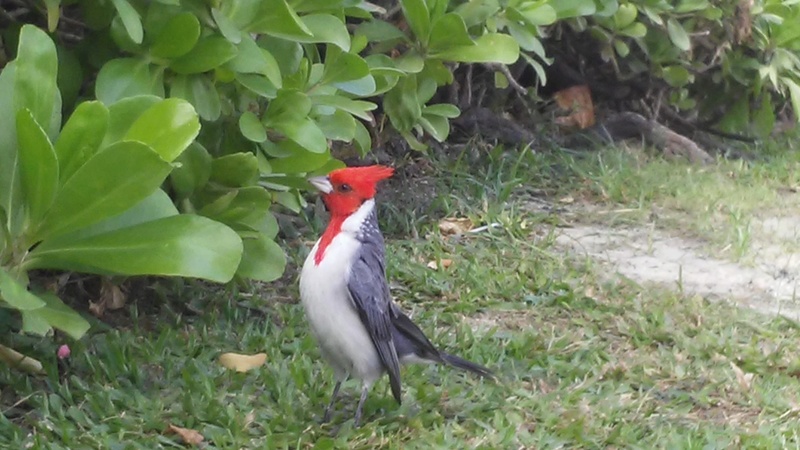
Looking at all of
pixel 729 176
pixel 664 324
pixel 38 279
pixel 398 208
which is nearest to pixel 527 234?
pixel 398 208

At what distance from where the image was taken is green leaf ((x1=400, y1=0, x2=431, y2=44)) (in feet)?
15.0

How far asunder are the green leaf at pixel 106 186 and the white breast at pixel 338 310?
27.0 inches

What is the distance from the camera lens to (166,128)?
3.11m

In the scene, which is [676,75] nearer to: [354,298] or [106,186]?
[354,298]

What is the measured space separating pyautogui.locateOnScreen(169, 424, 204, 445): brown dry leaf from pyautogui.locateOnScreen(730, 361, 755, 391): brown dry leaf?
6.21ft

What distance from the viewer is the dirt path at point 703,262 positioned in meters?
4.92

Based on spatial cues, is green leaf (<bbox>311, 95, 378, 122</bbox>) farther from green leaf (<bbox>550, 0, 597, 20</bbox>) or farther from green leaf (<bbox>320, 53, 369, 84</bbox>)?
green leaf (<bbox>550, 0, 597, 20</bbox>)

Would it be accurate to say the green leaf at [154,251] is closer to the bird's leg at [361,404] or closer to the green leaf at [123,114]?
the green leaf at [123,114]

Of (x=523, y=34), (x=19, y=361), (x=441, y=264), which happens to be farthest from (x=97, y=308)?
(x=523, y=34)

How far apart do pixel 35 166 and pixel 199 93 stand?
789 millimetres

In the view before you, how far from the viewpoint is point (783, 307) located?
4.79 m

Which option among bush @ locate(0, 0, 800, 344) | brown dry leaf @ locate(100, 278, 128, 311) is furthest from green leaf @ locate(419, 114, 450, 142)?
brown dry leaf @ locate(100, 278, 128, 311)

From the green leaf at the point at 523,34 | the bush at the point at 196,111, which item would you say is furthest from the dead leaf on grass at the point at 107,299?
the green leaf at the point at 523,34

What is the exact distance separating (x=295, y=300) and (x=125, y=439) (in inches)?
54.4
